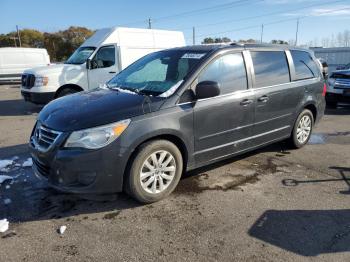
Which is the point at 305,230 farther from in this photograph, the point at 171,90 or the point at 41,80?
the point at 41,80

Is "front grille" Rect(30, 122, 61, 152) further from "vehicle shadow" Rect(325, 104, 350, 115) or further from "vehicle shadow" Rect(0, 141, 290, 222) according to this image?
"vehicle shadow" Rect(325, 104, 350, 115)

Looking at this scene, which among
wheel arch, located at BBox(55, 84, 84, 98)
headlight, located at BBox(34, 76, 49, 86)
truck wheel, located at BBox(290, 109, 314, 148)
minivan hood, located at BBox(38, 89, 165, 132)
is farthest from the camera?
wheel arch, located at BBox(55, 84, 84, 98)

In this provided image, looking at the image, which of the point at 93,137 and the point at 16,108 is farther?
the point at 16,108

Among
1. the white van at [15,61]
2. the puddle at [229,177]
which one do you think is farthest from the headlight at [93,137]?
the white van at [15,61]

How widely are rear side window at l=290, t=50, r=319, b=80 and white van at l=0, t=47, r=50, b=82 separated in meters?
18.7

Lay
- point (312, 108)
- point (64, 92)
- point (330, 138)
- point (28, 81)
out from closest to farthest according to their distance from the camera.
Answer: point (312, 108) → point (330, 138) → point (28, 81) → point (64, 92)

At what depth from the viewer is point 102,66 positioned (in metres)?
10.8

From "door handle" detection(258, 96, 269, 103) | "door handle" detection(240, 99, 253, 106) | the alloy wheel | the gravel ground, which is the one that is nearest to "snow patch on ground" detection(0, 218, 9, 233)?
the gravel ground

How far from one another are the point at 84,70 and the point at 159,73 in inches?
255

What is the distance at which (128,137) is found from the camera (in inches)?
146

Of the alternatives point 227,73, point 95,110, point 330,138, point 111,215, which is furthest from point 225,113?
point 330,138

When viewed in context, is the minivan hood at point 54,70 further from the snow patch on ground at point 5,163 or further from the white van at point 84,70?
the snow patch on ground at point 5,163

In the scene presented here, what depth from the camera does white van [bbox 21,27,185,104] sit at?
10094 millimetres

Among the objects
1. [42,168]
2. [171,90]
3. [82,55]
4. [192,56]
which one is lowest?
[42,168]
